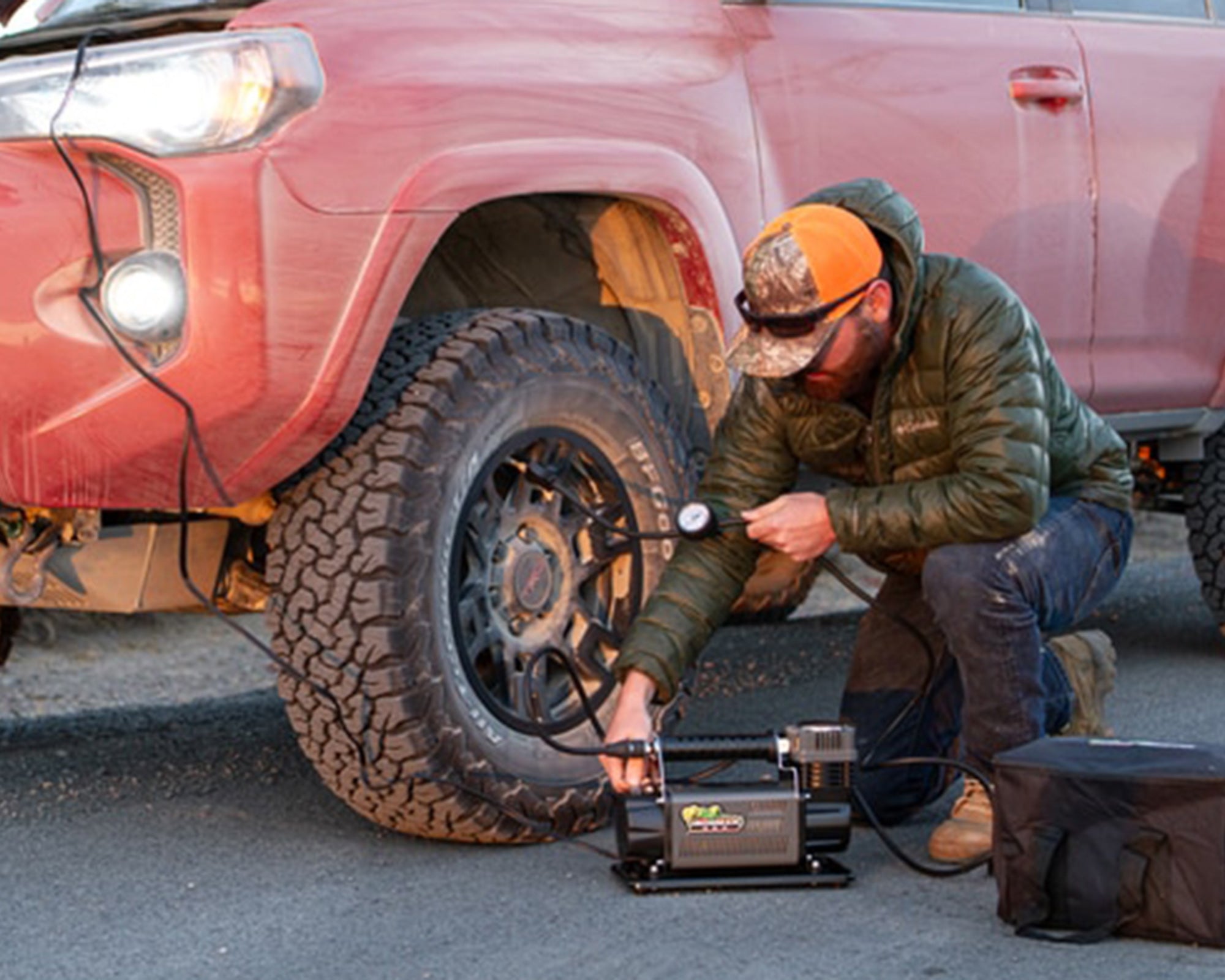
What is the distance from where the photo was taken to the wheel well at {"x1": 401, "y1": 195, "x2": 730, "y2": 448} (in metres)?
4.69

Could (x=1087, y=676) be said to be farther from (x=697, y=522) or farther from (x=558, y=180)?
(x=558, y=180)

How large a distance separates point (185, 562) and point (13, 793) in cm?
105

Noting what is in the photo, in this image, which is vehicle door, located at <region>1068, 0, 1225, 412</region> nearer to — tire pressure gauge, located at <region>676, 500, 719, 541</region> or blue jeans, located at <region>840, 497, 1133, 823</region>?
blue jeans, located at <region>840, 497, 1133, 823</region>

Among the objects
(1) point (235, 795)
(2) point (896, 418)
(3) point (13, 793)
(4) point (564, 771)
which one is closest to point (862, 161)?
(2) point (896, 418)

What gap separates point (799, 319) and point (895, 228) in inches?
10.7

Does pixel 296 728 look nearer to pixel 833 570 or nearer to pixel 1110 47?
pixel 833 570

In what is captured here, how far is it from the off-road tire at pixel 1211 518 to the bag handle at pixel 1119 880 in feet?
9.89

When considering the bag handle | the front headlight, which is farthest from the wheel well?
the bag handle

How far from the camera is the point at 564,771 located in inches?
175

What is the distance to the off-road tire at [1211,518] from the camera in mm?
6477

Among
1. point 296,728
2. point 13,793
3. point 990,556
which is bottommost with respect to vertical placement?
point 13,793

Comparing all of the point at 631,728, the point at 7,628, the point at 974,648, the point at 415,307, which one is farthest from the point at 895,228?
the point at 7,628

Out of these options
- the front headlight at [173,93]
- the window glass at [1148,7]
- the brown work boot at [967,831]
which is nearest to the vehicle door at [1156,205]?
the window glass at [1148,7]

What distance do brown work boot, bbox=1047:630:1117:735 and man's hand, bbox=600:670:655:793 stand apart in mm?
968
